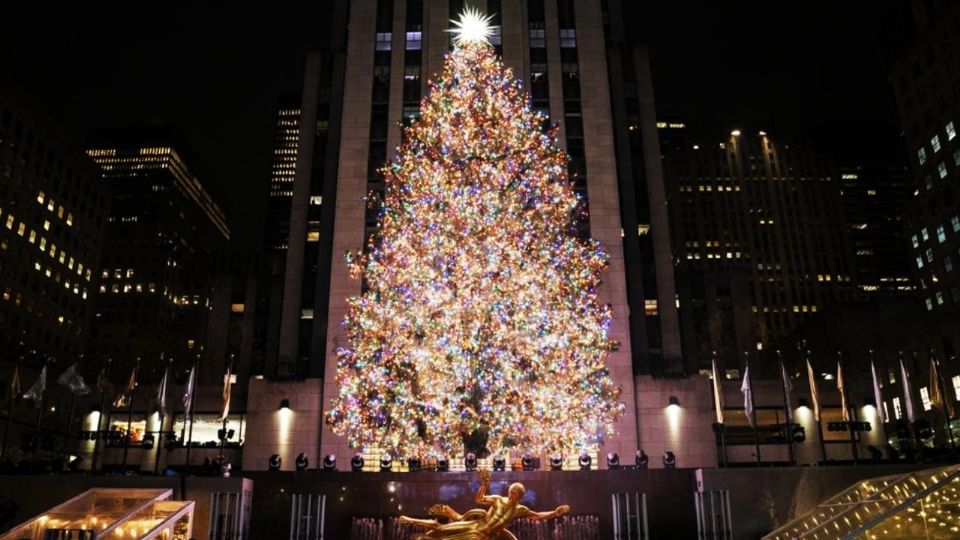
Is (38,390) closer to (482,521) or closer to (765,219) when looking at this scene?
(482,521)

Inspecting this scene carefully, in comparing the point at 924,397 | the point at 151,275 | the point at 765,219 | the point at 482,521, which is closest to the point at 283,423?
the point at 482,521

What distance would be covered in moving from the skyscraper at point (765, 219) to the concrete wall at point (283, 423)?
341 ft

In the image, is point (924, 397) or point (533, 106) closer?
point (533, 106)

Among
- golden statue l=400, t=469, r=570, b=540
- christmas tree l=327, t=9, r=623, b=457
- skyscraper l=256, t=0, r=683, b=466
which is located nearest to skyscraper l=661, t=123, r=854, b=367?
skyscraper l=256, t=0, r=683, b=466

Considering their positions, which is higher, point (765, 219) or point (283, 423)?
point (765, 219)

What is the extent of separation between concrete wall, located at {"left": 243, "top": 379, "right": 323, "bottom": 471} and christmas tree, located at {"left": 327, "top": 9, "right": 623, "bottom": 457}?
9.01 metres

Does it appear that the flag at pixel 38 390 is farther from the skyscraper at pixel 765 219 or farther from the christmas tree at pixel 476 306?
the skyscraper at pixel 765 219

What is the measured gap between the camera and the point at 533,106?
45812 millimetres

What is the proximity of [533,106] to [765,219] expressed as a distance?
111 meters

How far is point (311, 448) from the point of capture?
3878cm

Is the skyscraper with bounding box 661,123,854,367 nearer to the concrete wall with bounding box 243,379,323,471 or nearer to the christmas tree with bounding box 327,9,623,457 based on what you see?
the concrete wall with bounding box 243,379,323,471

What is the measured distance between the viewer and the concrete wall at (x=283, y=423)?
127ft

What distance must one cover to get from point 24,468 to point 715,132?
475 ft

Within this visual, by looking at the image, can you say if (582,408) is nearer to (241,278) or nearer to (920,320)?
(241,278)
